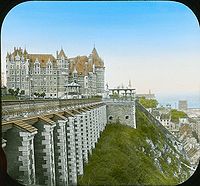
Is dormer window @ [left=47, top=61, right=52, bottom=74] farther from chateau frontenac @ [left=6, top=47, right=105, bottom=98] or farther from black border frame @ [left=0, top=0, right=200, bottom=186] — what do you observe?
black border frame @ [left=0, top=0, right=200, bottom=186]

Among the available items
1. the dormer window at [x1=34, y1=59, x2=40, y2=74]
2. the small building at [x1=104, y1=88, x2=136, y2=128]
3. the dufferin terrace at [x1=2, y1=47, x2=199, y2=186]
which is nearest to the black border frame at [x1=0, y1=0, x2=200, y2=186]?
the dufferin terrace at [x1=2, y1=47, x2=199, y2=186]

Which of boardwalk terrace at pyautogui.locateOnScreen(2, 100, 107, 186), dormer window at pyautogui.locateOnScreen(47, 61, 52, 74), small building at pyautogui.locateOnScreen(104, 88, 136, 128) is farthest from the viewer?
small building at pyautogui.locateOnScreen(104, 88, 136, 128)

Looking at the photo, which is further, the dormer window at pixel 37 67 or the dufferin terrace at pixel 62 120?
the dormer window at pixel 37 67

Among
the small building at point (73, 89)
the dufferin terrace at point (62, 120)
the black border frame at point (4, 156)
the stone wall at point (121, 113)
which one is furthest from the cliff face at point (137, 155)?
the black border frame at point (4, 156)

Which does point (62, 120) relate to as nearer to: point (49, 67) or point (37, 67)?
Answer: point (37, 67)

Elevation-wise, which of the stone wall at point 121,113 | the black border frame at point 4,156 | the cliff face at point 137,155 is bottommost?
the cliff face at point 137,155

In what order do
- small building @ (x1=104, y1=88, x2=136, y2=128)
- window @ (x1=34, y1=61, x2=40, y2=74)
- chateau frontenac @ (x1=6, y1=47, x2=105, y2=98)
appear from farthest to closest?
small building @ (x1=104, y1=88, x2=136, y2=128) < window @ (x1=34, y1=61, x2=40, y2=74) < chateau frontenac @ (x1=6, y1=47, x2=105, y2=98)

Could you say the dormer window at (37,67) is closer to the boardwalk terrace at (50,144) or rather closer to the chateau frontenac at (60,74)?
the chateau frontenac at (60,74)

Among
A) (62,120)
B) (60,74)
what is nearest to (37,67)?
(60,74)
